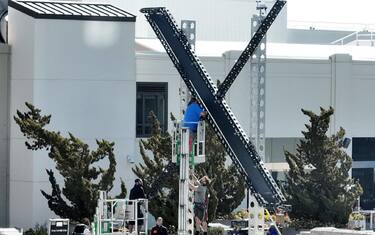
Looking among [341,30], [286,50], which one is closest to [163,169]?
[286,50]

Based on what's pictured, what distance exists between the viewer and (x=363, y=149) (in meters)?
50.5

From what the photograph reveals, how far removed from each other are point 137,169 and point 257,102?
18.2 feet

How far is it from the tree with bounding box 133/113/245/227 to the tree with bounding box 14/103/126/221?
61.1 inches

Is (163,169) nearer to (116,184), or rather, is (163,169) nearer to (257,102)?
(116,184)

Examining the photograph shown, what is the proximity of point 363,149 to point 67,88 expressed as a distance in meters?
16.4

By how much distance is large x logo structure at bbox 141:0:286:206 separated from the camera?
2991 centimetres

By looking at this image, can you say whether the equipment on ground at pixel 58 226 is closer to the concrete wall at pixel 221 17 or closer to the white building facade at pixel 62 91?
the white building facade at pixel 62 91

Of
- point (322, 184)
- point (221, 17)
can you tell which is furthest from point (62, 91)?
point (221, 17)

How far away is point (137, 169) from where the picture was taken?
121 ft

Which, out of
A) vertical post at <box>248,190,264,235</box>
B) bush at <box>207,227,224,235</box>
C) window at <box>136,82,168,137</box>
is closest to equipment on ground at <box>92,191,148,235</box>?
bush at <box>207,227,224,235</box>

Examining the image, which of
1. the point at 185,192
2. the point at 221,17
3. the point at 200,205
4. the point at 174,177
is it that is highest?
the point at 221,17

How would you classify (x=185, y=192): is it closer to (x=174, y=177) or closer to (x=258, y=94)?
(x=174, y=177)

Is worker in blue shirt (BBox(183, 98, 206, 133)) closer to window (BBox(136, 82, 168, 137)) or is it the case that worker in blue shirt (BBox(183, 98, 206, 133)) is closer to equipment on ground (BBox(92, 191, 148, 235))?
equipment on ground (BBox(92, 191, 148, 235))

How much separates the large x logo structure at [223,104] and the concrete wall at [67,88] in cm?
706
